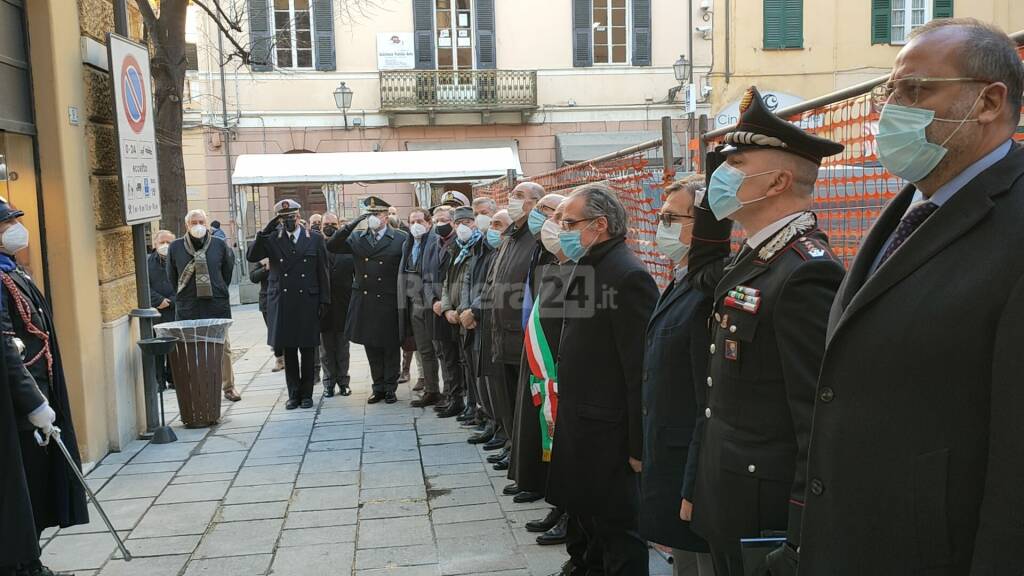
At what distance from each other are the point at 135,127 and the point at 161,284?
2.98 meters

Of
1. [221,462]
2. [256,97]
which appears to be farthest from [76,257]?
[256,97]

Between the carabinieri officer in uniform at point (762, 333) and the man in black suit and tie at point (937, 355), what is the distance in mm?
419

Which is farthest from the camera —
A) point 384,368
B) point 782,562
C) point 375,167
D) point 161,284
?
point 375,167

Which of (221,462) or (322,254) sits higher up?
(322,254)

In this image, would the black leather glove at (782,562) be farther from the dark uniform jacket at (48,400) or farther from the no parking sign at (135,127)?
the no parking sign at (135,127)

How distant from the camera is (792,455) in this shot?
7.95ft

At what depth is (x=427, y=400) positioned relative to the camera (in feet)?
29.2

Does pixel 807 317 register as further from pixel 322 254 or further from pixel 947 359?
pixel 322 254

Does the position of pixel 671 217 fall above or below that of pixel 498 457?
above

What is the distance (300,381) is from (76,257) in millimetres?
2796

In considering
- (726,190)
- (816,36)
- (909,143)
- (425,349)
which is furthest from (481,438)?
(816,36)

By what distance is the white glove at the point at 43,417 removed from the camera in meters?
4.04

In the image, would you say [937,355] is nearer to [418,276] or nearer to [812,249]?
[812,249]

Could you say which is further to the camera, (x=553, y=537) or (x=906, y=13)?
(x=906, y=13)
